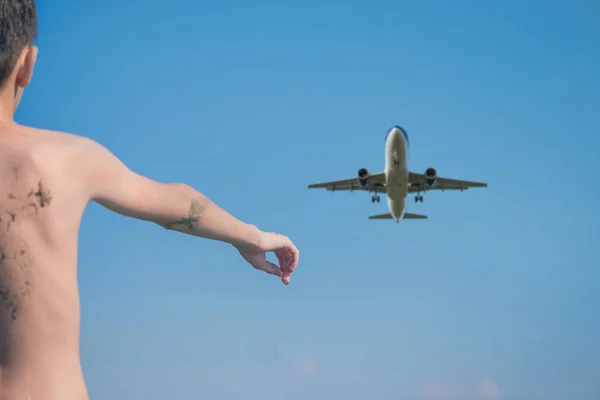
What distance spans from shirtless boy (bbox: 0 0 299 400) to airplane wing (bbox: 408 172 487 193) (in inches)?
2553

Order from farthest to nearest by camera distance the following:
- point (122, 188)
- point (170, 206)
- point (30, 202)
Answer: point (170, 206) < point (122, 188) < point (30, 202)

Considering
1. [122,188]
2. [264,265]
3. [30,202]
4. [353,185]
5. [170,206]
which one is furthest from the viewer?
[353,185]

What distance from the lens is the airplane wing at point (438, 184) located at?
66.3m

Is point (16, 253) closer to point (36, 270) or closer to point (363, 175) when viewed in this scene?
point (36, 270)

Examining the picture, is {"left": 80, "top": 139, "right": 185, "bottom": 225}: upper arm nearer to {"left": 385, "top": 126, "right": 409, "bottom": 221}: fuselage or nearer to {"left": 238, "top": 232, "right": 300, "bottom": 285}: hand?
{"left": 238, "top": 232, "right": 300, "bottom": 285}: hand

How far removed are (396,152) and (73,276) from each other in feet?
201

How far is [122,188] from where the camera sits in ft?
8.80

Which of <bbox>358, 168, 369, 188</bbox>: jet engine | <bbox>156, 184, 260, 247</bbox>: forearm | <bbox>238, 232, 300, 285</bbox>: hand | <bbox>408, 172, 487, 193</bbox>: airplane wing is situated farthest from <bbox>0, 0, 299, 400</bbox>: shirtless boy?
<bbox>408, 172, 487, 193</bbox>: airplane wing

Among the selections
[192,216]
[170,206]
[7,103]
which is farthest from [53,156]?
[192,216]

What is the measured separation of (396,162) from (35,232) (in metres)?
61.4

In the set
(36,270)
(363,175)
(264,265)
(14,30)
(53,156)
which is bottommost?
(36,270)

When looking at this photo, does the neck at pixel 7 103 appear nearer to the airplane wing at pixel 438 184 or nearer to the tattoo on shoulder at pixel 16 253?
the tattoo on shoulder at pixel 16 253

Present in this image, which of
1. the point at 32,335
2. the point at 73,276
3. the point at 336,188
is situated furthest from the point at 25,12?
the point at 336,188

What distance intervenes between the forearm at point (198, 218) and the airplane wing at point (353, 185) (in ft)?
204
